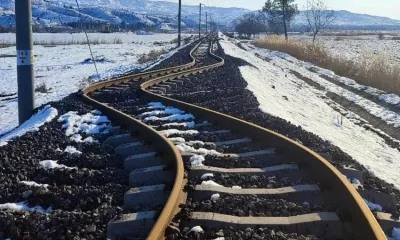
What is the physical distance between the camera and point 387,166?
7.16 meters

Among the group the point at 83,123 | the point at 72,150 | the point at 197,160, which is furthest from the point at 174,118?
the point at 197,160

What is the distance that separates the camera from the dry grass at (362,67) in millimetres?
17641

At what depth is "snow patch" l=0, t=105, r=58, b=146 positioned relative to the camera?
7.56 metres

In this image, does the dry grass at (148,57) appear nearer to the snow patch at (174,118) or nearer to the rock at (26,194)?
the snow patch at (174,118)

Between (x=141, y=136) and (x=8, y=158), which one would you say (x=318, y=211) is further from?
(x=8, y=158)

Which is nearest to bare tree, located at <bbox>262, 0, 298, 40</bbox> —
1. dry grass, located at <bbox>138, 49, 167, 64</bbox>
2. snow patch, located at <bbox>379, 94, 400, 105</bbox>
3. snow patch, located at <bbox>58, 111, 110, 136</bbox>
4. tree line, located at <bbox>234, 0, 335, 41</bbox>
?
tree line, located at <bbox>234, 0, 335, 41</bbox>

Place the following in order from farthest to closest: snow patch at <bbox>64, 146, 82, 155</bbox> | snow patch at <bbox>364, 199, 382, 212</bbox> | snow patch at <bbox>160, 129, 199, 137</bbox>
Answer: snow patch at <bbox>160, 129, 199, 137</bbox>
snow patch at <bbox>64, 146, 82, 155</bbox>
snow patch at <bbox>364, 199, 382, 212</bbox>

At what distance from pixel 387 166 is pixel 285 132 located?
63.0 inches

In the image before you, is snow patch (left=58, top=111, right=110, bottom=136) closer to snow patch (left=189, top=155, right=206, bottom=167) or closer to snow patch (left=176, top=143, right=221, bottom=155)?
snow patch (left=176, top=143, right=221, bottom=155)

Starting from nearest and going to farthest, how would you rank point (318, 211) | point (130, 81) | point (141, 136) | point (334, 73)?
point (318, 211) → point (141, 136) → point (130, 81) → point (334, 73)

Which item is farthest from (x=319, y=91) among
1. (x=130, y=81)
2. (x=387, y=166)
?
(x=387, y=166)

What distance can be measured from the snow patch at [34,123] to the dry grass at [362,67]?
11814mm

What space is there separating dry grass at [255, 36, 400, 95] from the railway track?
39.1 ft

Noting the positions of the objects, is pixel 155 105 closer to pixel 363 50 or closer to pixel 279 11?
pixel 363 50
